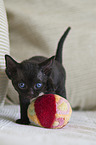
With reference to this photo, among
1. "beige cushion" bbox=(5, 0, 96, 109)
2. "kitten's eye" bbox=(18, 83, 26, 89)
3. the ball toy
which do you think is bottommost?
the ball toy

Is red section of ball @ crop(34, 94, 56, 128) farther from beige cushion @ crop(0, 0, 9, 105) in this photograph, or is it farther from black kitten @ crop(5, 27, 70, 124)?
beige cushion @ crop(0, 0, 9, 105)

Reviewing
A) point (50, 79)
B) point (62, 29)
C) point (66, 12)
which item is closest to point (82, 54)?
point (62, 29)

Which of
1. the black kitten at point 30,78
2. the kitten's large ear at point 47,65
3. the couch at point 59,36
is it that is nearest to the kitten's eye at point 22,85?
the black kitten at point 30,78

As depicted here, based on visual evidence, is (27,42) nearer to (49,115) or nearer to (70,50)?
(70,50)

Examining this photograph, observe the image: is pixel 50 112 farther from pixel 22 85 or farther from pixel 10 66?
pixel 10 66

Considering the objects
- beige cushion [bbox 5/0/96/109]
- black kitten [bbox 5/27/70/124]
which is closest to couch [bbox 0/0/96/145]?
beige cushion [bbox 5/0/96/109]

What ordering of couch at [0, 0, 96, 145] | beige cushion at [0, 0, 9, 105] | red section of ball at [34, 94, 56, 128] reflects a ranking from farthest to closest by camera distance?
1. couch at [0, 0, 96, 145]
2. beige cushion at [0, 0, 9, 105]
3. red section of ball at [34, 94, 56, 128]

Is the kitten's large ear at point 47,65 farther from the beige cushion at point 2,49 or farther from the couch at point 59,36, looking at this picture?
the couch at point 59,36
